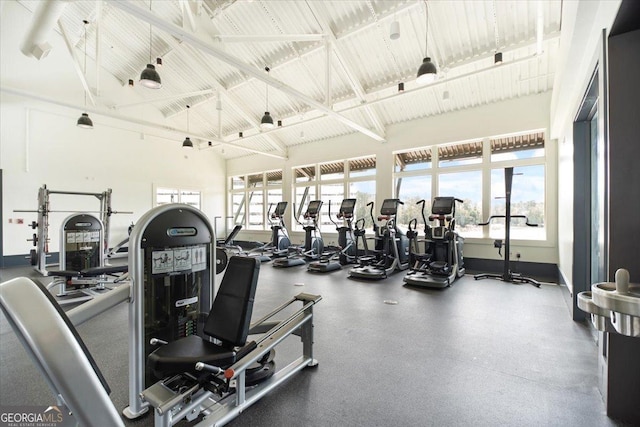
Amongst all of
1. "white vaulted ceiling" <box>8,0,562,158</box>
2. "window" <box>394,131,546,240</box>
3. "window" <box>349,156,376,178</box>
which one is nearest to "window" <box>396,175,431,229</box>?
"window" <box>394,131,546,240</box>

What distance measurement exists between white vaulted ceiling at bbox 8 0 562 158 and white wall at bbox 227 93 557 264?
0.26 m

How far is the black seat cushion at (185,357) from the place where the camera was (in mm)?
1633

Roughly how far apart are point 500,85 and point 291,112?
5630 mm

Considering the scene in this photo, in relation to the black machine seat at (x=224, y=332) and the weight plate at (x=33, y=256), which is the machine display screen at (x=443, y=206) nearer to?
the black machine seat at (x=224, y=332)

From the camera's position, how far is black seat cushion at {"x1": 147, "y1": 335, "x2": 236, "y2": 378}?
5.36ft

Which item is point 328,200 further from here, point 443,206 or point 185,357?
point 185,357

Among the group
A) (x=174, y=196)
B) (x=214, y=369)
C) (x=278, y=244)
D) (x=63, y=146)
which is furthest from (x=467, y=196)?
(x=63, y=146)

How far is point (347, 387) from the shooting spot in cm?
226

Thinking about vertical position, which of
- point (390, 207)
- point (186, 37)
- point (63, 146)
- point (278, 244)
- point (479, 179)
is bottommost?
point (278, 244)

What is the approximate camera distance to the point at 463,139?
731 cm

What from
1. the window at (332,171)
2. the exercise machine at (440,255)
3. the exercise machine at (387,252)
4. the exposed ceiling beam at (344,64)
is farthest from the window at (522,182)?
the window at (332,171)

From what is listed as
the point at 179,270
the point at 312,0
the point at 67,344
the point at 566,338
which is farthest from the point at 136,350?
the point at 312,0

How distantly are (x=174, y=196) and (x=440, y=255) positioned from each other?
10.0 meters

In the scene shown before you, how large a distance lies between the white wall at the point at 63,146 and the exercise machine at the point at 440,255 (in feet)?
26.4
